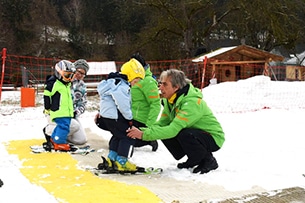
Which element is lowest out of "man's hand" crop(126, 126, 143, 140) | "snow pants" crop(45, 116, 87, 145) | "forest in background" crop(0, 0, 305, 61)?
"snow pants" crop(45, 116, 87, 145)

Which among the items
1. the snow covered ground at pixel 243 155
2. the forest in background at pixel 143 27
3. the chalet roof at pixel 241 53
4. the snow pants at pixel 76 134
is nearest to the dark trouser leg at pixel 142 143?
the snow covered ground at pixel 243 155

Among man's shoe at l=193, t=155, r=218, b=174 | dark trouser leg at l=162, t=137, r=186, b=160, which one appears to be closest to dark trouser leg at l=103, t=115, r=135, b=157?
dark trouser leg at l=162, t=137, r=186, b=160

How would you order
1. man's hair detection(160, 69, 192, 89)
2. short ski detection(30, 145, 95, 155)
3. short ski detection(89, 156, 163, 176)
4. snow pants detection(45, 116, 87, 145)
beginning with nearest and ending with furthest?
1. man's hair detection(160, 69, 192, 89)
2. short ski detection(89, 156, 163, 176)
3. short ski detection(30, 145, 95, 155)
4. snow pants detection(45, 116, 87, 145)

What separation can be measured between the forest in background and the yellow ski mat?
18.7 meters

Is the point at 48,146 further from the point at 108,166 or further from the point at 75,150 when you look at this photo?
the point at 108,166

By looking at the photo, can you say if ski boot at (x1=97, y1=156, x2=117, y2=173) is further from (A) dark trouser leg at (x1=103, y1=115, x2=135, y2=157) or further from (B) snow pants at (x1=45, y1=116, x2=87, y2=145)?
(B) snow pants at (x1=45, y1=116, x2=87, y2=145)

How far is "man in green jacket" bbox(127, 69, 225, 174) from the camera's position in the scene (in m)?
3.88

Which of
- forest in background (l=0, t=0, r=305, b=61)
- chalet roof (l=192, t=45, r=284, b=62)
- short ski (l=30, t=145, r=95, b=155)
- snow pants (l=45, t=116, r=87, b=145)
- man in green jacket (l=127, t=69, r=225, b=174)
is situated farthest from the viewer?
forest in background (l=0, t=0, r=305, b=61)

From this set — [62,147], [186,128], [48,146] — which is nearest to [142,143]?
[62,147]

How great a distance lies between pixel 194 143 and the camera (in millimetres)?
3949

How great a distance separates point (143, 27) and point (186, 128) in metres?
25.6

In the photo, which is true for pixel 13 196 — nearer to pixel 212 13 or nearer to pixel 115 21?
pixel 212 13

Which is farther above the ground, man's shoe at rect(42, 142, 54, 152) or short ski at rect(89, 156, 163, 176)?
man's shoe at rect(42, 142, 54, 152)

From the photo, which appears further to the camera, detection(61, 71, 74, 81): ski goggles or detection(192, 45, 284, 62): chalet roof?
detection(192, 45, 284, 62): chalet roof
